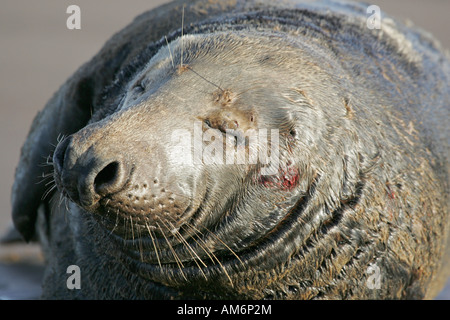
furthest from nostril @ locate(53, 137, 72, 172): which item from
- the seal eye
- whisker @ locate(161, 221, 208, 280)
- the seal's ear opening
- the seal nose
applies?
the seal's ear opening

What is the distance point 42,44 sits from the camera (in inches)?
524

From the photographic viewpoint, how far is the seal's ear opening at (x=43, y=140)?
201 inches

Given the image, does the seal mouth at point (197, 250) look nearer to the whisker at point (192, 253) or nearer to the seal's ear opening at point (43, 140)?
the whisker at point (192, 253)

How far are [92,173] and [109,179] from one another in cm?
8

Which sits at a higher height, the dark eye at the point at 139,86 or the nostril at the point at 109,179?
the dark eye at the point at 139,86

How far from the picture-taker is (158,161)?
3.39 metres

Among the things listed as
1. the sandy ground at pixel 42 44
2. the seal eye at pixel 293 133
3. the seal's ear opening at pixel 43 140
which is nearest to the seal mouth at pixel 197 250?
the seal eye at pixel 293 133

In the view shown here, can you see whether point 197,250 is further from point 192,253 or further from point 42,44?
point 42,44

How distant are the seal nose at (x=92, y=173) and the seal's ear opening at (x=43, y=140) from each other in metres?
1.67

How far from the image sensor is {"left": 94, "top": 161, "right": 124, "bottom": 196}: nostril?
129 inches

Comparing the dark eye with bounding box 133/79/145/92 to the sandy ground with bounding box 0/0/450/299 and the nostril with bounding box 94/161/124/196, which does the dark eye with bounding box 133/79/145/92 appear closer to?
the nostril with bounding box 94/161/124/196
